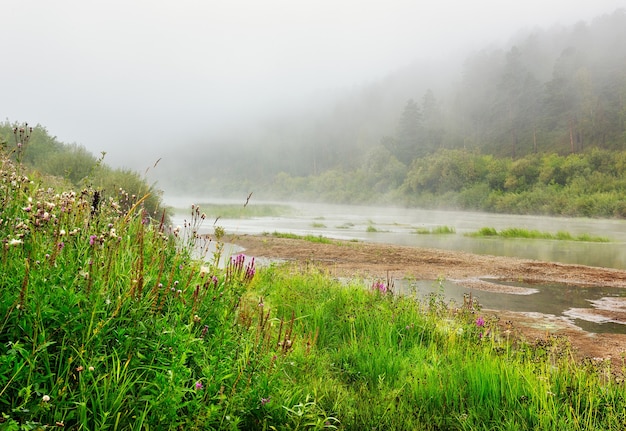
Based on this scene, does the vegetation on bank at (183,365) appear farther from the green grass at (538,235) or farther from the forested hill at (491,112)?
the forested hill at (491,112)

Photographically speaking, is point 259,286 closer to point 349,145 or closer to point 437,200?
point 437,200

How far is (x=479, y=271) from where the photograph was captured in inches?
631

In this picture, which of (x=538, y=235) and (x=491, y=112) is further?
(x=491, y=112)

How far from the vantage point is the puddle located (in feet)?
29.5

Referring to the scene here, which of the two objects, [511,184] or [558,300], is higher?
[511,184]

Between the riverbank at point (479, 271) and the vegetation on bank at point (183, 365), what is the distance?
93.7 inches

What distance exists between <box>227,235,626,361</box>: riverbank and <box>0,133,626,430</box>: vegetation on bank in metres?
2.38

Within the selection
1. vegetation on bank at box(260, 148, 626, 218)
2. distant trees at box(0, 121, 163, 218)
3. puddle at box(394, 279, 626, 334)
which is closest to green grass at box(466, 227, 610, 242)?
puddle at box(394, 279, 626, 334)

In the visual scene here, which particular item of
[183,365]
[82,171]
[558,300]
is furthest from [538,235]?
[183,365]

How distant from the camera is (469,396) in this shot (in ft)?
13.7

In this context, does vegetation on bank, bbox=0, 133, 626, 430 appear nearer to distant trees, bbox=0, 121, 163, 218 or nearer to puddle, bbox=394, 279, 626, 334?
puddle, bbox=394, 279, 626, 334

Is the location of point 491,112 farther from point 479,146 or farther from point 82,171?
point 82,171

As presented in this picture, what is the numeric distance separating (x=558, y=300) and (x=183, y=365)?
10.6m

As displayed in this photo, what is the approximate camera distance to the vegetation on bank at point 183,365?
9.30 feet
